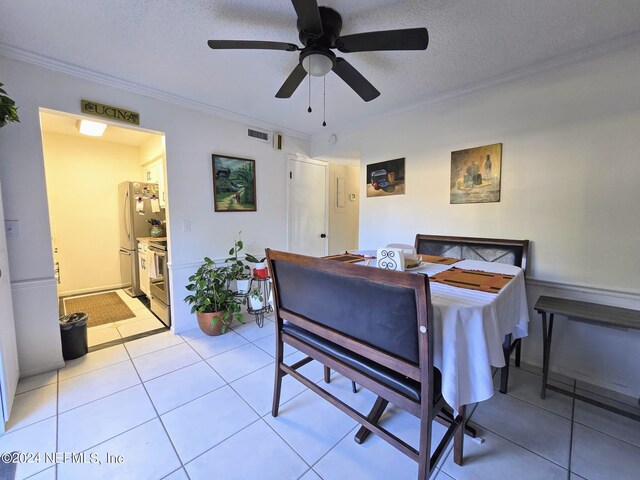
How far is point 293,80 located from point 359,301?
1.59m

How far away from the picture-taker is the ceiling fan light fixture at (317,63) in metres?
1.56

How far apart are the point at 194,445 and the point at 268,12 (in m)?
2.54

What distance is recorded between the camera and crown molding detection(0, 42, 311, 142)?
6.33ft

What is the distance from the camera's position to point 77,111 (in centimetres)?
218

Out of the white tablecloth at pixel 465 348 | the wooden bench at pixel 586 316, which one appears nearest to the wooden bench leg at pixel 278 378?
the white tablecloth at pixel 465 348

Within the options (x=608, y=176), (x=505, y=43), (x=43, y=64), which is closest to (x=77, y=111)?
(x=43, y=64)

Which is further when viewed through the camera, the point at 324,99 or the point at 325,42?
the point at 324,99

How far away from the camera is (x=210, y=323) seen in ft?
9.05

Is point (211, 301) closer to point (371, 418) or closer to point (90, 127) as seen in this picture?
point (371, 418)

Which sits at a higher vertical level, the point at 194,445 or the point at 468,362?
the point at 468,362

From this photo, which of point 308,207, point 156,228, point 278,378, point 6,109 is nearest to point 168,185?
point 6,109

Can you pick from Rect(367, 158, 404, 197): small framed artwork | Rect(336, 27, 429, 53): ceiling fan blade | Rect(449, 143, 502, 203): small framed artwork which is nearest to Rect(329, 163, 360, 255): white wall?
Rect(367, 158, 404, 197): small framed artwork

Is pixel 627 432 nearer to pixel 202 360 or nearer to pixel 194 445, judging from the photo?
pixel 194 445

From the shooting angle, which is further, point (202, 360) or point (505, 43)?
point (202, 360)
